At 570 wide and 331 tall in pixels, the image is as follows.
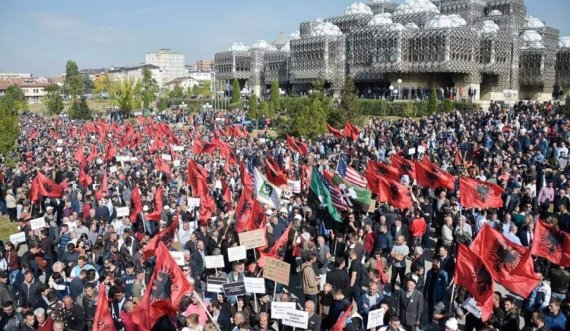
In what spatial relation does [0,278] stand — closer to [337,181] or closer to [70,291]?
[70,291]

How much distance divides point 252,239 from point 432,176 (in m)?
6.11

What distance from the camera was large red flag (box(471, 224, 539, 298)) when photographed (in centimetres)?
802

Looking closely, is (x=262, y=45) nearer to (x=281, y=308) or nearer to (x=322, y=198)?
(x=322, y=198)

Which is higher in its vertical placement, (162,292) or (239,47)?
(239,47)

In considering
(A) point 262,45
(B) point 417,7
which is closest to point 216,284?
(B) point 417,7

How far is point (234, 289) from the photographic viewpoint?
27.3ft

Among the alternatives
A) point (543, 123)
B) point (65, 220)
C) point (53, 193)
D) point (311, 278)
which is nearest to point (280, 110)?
point (543, 123)

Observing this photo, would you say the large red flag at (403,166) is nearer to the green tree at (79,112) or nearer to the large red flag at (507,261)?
the large red flag at (507,261)

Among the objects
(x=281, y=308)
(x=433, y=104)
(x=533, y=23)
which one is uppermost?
(x=533, y=23)

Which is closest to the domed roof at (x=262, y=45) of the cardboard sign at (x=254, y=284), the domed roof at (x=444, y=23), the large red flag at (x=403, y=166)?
the domed roof at (x=444, y=23)

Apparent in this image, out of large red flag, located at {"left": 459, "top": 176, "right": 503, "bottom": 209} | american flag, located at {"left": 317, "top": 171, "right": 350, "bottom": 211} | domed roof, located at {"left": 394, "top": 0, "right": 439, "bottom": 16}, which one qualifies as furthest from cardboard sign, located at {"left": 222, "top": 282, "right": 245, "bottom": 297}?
domed roof, located at {"left": 394, "top": 0, "right": 439, "bottom": 16}

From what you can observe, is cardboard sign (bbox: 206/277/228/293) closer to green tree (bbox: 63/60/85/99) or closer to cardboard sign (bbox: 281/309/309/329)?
cardboard sign (bbox: 281/309/309/329)

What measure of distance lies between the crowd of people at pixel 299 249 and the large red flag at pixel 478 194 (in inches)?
15.3

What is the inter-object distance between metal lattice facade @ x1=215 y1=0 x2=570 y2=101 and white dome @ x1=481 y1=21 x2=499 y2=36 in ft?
0.32
